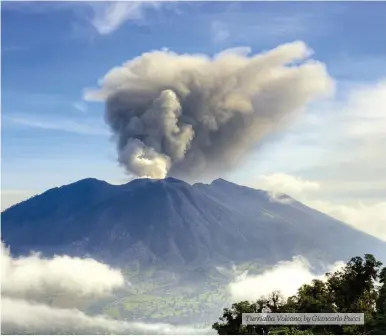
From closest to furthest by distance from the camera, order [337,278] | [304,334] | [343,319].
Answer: [304,334], [343,319], [337,278]

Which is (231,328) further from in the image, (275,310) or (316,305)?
(316,305)

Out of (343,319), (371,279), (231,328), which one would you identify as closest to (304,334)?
(343,319)

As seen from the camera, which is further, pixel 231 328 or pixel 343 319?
pixel 231 328

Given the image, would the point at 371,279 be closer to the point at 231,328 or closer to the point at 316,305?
the point at 316,305

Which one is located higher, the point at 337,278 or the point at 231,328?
the point at 337,278

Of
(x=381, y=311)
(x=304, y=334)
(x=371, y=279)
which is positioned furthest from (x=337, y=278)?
(x=304, y=334)

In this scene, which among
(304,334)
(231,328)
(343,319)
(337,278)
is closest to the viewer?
(304,334)
